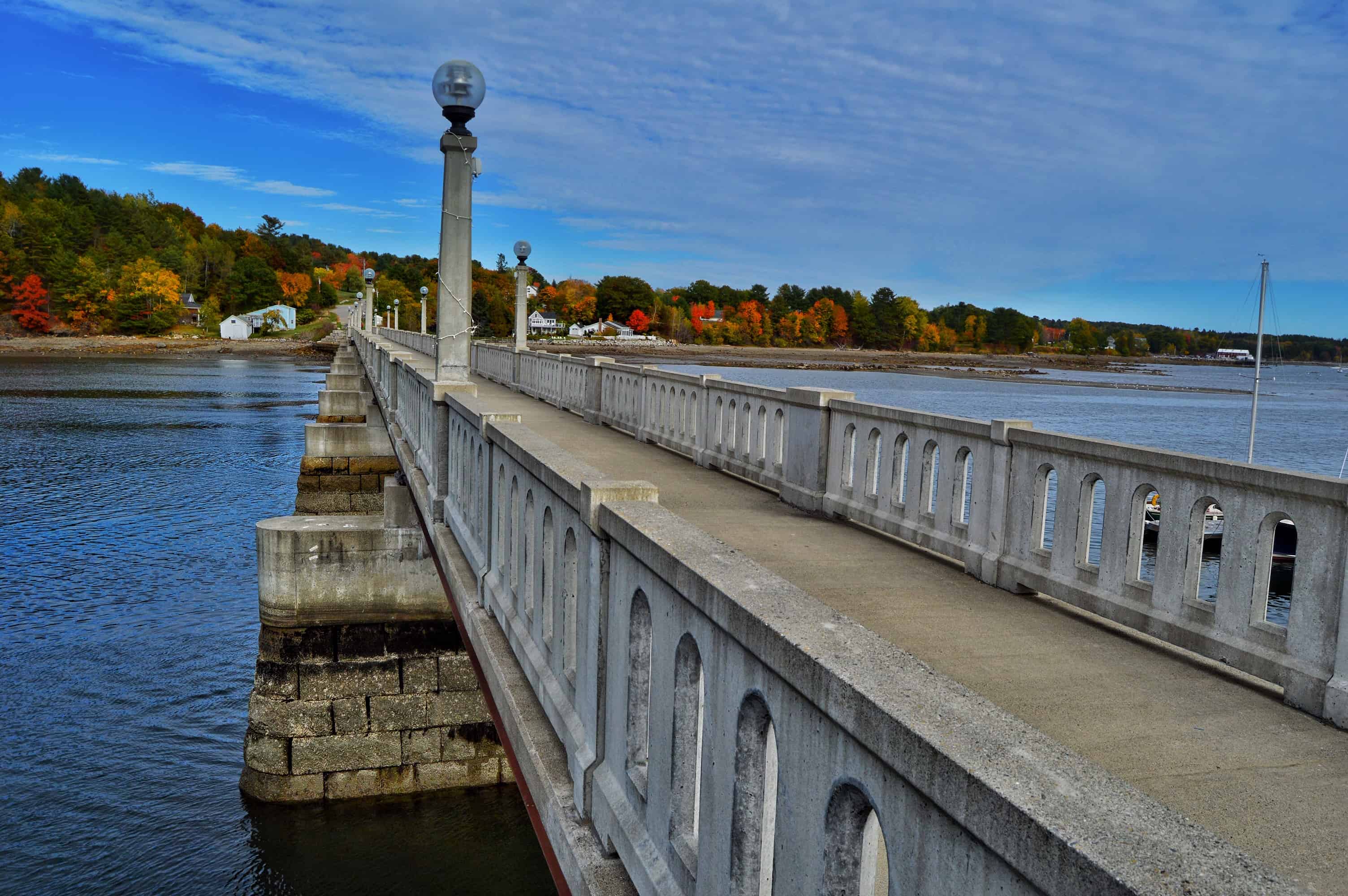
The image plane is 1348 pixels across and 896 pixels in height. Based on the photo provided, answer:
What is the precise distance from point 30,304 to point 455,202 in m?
162

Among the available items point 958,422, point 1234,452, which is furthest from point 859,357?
point 958,422

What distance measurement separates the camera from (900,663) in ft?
6.96

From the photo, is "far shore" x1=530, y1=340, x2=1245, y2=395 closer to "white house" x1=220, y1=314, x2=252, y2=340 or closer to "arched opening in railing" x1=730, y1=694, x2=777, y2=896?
"white house" x1=220, y1=314, x2=252, y2=340

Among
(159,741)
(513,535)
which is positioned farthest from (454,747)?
(513,535)

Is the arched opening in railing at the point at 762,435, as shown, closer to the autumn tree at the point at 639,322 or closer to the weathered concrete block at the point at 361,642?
the weathered concrete block at the point at 361,642

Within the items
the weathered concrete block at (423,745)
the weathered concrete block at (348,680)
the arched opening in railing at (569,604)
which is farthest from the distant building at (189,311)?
the arched opening in railing at (569,604)

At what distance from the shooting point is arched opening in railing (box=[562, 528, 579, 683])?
14.4ft

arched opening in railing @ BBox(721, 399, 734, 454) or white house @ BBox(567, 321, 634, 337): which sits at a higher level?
white house @ BBox(567, 321, 634, 337)

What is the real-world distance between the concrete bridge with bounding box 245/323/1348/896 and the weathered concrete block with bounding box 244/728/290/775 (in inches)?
193

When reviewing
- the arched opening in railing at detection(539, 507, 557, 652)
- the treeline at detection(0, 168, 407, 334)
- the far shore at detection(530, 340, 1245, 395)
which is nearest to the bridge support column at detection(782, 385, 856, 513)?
the arched opening in railing at detection(539, 507, 557, 652)

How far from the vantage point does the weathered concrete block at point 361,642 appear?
12742 millimetres

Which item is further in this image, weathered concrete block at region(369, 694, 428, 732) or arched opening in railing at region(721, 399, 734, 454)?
weathered concrete block at region(369, 694, 428, 732)

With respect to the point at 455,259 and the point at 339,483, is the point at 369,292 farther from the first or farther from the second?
the point at 455,259

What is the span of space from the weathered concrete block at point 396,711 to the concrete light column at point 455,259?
4.75 meters
